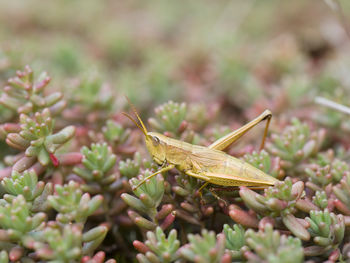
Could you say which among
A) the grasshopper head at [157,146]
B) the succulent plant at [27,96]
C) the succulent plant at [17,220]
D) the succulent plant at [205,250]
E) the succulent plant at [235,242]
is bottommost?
the succulent plant at [235,242]

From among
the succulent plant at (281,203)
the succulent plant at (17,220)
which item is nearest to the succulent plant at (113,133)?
the succulent plant at (17,220)

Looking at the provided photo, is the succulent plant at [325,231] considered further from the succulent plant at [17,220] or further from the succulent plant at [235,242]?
the succulent plant at [17,220]

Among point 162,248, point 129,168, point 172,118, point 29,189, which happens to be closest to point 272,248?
point 162,248

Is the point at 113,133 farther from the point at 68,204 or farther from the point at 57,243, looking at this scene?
the point at 57,243

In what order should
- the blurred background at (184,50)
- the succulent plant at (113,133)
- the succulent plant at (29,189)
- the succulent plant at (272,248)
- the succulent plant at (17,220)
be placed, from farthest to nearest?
the blurred background at (184,50) → the succulent plant at (113,133) → the succulent plant at (29,189) → the succulent plant at (17,220) → the succulent plant at (272,248)

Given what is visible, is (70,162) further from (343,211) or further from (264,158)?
(343,211)

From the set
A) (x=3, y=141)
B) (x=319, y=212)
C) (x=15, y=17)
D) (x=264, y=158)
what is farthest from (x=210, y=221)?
(x=15, y=17)
